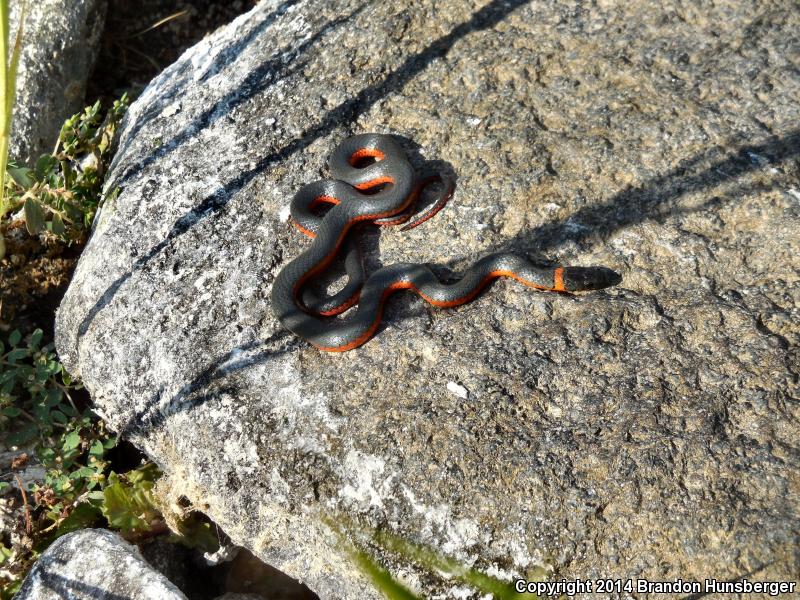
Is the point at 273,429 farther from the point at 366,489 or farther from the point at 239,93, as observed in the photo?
the point at 239,93

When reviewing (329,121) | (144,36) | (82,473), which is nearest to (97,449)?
(82,473)

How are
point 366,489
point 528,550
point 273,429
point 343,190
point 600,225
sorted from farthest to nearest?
point 343,190 < point 600,225 < point 273,429 < point 366,489 < point 528,550

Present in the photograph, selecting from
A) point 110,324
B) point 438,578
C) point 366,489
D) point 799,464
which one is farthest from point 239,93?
point 799,464

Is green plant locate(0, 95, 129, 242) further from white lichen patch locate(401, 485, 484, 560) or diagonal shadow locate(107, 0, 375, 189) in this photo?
white lichen patch locate(401, 485, 484, 560)

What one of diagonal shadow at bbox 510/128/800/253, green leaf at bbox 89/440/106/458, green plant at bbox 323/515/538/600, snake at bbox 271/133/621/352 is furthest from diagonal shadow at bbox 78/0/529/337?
green plant at bbox 323/515/538/600

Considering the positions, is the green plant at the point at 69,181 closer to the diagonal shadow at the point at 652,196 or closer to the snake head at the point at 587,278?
the diagonal shadow at the point at 652,196

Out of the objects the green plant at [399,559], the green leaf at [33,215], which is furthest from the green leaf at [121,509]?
the green leaf at [33,215]
